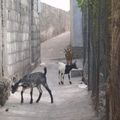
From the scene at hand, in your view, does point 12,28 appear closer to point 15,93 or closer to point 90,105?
point 15,93

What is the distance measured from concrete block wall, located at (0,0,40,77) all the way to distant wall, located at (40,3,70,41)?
10179 millimetres

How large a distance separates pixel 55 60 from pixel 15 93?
39.7 ft

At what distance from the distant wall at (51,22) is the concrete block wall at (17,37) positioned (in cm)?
1018

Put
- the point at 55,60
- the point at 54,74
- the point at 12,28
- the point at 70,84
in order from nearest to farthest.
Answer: the point at 12,28 → the point at 70,84 → the point at 54,74 → the point at 55,60

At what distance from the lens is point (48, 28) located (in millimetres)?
28141

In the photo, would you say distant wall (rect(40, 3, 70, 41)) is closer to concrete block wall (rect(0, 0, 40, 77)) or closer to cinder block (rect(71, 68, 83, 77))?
concrete block wall (rect(0, 0, 40, 77))

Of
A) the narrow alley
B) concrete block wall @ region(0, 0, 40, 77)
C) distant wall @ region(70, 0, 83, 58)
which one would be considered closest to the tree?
the narrow alley

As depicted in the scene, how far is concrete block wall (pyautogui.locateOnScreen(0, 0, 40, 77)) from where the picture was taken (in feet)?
34.5

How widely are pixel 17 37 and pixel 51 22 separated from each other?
54.9ft

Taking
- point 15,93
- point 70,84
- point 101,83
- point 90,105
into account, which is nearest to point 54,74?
point 70,84

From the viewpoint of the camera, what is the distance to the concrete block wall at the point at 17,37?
414 inches

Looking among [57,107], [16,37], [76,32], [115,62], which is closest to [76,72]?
[16,37]

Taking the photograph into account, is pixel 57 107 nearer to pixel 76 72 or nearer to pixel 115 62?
pixel 115 62

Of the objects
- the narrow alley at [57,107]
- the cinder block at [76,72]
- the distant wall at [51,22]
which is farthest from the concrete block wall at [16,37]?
the distant wall at [51,22]
